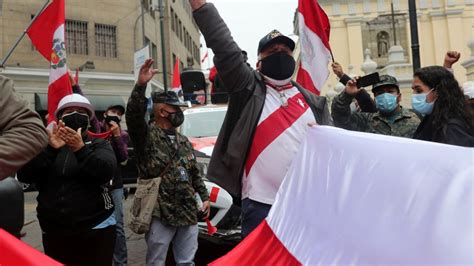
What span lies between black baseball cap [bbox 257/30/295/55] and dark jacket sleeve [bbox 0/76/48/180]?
5.90 feet

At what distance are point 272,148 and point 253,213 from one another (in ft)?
1.46

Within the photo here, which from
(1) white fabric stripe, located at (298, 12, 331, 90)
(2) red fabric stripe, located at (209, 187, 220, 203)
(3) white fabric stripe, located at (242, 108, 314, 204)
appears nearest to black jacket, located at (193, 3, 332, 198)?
(3) white fabric stripe, located at (242, 108, 314, 204)

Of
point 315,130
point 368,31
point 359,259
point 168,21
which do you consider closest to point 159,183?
point 315,130

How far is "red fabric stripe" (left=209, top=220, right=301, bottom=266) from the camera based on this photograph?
7.74 ft

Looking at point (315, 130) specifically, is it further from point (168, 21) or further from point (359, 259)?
point (168, 21)

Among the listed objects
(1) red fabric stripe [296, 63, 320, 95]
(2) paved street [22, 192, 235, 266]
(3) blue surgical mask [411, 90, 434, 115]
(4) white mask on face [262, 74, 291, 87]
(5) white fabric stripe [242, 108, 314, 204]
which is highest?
(1) red fabric stripe [296, 63, 320, 95]

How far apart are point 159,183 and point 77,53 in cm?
2231

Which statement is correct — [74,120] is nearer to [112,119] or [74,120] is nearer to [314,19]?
[112,119]

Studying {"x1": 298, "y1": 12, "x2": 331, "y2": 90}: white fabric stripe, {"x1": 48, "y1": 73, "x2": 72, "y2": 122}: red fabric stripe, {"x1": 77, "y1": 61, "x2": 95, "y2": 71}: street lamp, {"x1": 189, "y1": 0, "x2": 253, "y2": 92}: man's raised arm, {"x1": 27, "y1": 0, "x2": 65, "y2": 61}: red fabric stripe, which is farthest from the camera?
{"x1": 77, "y1": 61, "x2": 95, "y2": 71}: street lamp

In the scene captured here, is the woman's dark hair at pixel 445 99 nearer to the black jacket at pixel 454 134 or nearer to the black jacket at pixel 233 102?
the black jacket at pixel 454 134

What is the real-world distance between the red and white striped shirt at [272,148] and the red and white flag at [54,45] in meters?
2.11

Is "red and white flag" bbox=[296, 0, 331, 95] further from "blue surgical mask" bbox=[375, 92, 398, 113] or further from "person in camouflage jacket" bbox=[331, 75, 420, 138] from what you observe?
"blue surgical mask" bbox=[375, 92, 398, 113]

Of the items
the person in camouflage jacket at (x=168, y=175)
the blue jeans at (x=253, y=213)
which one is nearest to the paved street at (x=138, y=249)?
the person in camouflage jacket at (x=168, y=175)

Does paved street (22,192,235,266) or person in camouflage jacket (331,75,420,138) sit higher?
person in camouflage jacket (331,75,420,138)
